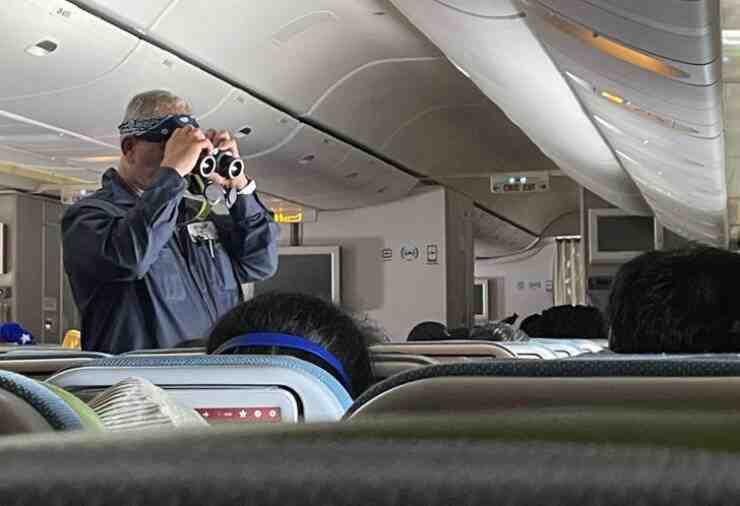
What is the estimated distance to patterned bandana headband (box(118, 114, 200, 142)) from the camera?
3.29 m

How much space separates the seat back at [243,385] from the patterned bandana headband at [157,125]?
1.53 metres

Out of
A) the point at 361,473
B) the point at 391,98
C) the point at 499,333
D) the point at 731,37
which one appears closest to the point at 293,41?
the point at 731,37

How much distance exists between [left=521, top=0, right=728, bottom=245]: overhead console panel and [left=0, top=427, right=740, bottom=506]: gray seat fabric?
4563 millimetres

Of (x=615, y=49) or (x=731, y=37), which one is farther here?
(x=731, y=37)

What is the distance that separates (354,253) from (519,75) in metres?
8.17

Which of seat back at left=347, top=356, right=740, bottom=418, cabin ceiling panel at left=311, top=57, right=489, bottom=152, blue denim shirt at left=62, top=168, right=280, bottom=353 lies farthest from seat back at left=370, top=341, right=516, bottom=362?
cabin ceiling panel at left=311, top=57, right=489, bottom=152

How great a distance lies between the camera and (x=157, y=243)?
3.19 metres

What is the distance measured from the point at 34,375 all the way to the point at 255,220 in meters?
1.01

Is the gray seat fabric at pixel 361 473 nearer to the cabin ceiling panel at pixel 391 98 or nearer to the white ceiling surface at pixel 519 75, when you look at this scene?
the white ceiling surface at pixel 519 75

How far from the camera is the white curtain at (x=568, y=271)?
2994cm

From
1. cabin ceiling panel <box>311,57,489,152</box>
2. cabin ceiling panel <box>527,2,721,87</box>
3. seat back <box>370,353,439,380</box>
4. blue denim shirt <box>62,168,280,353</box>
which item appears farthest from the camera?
cabin ceiling panel <box>311,57,489,152</box>

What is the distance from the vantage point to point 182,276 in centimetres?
339

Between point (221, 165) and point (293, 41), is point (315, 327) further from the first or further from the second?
point (293, 41)

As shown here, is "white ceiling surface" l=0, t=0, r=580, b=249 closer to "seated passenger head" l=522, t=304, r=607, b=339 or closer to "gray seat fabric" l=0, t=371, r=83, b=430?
"seated passenger head" l=522, t=304, r=607, b=339
